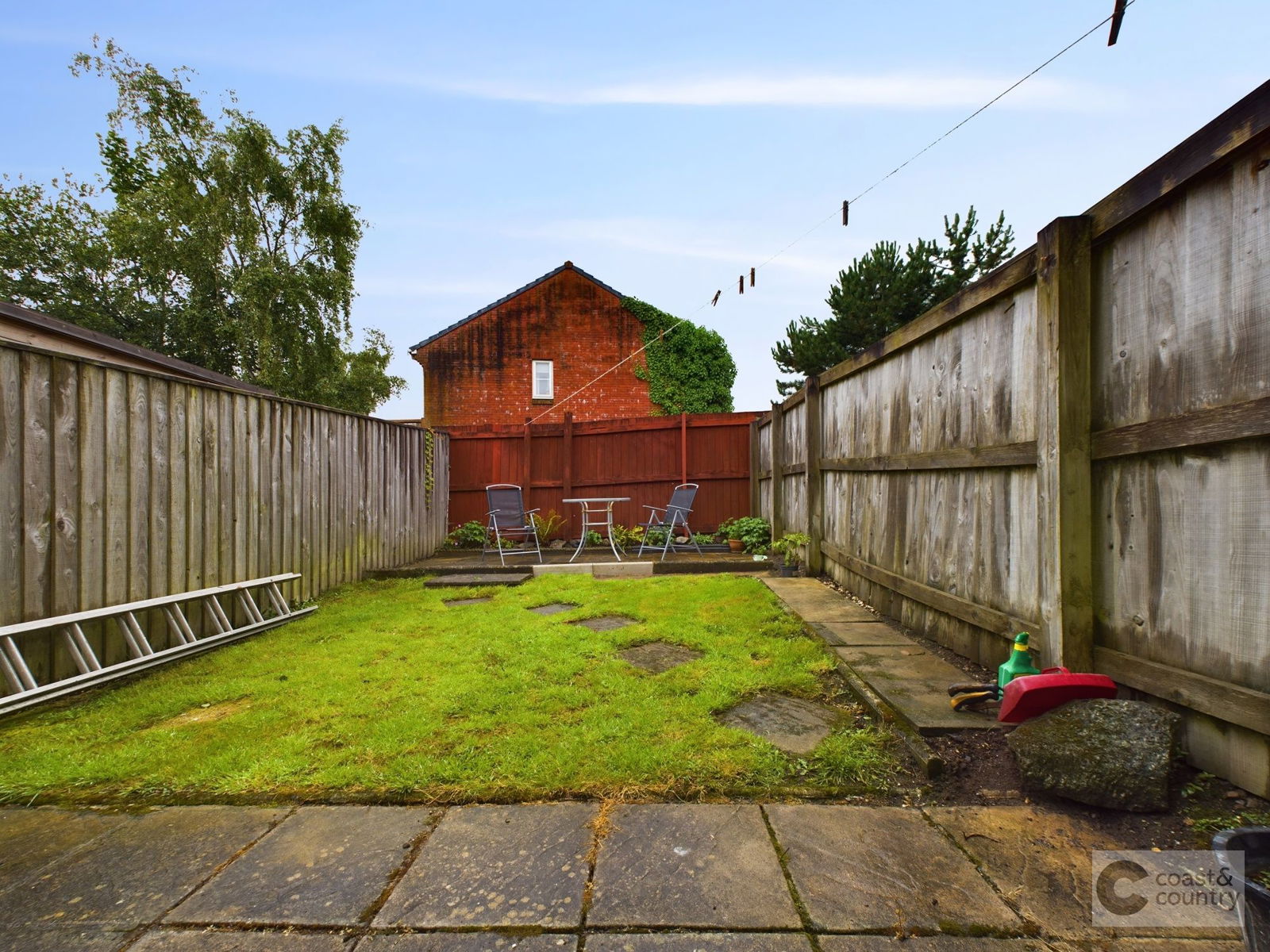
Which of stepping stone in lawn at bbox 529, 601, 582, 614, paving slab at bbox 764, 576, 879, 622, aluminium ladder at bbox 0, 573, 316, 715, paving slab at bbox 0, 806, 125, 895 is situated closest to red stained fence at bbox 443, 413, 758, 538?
paving slab at bbox 764, 576, 879, 622

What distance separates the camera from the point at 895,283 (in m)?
13.7

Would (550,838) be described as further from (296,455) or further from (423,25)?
(423,25)

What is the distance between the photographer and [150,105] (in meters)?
14.2

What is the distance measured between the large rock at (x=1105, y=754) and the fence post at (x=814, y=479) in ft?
11.8

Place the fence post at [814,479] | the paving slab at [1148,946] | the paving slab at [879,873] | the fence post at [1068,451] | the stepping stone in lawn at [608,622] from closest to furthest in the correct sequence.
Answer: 1. the paving slab at [1148,946]
2. the paving slab at [879,873]
3. the fence post at [1068,451]
4. the stepping stone in lawn at [608,622]
5. the fence post at [814,479]

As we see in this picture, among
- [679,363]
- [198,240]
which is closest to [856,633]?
[679,363]

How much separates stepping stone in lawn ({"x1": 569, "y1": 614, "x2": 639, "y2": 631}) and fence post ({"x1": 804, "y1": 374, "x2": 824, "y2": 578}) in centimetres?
214

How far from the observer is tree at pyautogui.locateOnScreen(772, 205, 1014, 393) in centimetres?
1310

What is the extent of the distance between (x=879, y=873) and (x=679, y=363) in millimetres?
14393

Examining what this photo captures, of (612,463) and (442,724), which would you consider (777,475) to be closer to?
(612,463)

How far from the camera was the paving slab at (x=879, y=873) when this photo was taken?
3.73 feet

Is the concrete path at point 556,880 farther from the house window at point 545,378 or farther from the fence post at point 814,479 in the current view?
the house window at point 545,378

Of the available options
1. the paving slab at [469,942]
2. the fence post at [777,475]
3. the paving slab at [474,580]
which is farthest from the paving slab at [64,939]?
the fence post at [777,475]

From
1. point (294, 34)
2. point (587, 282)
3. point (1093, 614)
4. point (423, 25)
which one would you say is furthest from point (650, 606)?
Answer: point (587, 282)
